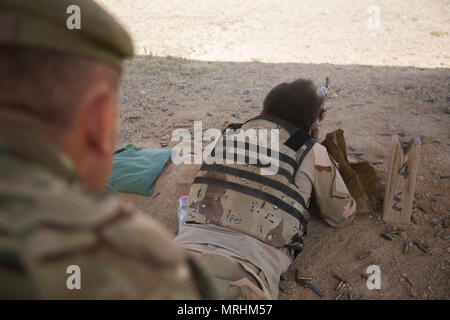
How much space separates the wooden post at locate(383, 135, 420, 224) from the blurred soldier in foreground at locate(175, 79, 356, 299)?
59 cm

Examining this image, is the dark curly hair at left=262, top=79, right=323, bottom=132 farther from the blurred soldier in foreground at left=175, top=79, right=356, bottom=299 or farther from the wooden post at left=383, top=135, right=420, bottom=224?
the wooden post at left=383, top=135, right=420, bottom=224

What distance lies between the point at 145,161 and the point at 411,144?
2.87m

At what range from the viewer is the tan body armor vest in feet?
7.84

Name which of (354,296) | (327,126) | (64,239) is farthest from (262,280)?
(327,126)

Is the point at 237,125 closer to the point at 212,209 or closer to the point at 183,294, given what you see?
the point at 212,209

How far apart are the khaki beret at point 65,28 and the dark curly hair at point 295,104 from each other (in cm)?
178

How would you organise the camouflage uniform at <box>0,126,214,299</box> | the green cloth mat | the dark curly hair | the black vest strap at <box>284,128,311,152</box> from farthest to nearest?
the green cloth mat < the dark curly hair < the black vest strap at <box>284,128,311,152</box> < the camouflage uniform at <box>0,126,214,299</box>

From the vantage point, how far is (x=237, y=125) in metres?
2.88

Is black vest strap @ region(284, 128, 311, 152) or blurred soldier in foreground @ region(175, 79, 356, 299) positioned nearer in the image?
blurred soldier in foreground @ region(175, 79, 356, 299)

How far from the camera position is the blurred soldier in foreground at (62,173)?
0.75 m

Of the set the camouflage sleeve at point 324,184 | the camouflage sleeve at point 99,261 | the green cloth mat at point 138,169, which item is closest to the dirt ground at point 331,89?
the green cloth mat at point 138,169

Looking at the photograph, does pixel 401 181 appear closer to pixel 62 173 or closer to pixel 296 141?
pixel 296 141

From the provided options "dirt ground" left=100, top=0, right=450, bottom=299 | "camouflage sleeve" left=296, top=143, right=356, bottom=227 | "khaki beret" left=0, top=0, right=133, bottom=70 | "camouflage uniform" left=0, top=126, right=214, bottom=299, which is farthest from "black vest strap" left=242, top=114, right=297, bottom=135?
"camouflage uniform" left=0, top=126, right=214, bottom=299

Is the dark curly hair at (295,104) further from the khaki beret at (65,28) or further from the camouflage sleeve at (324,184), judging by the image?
the khaki beret at (65,28)
